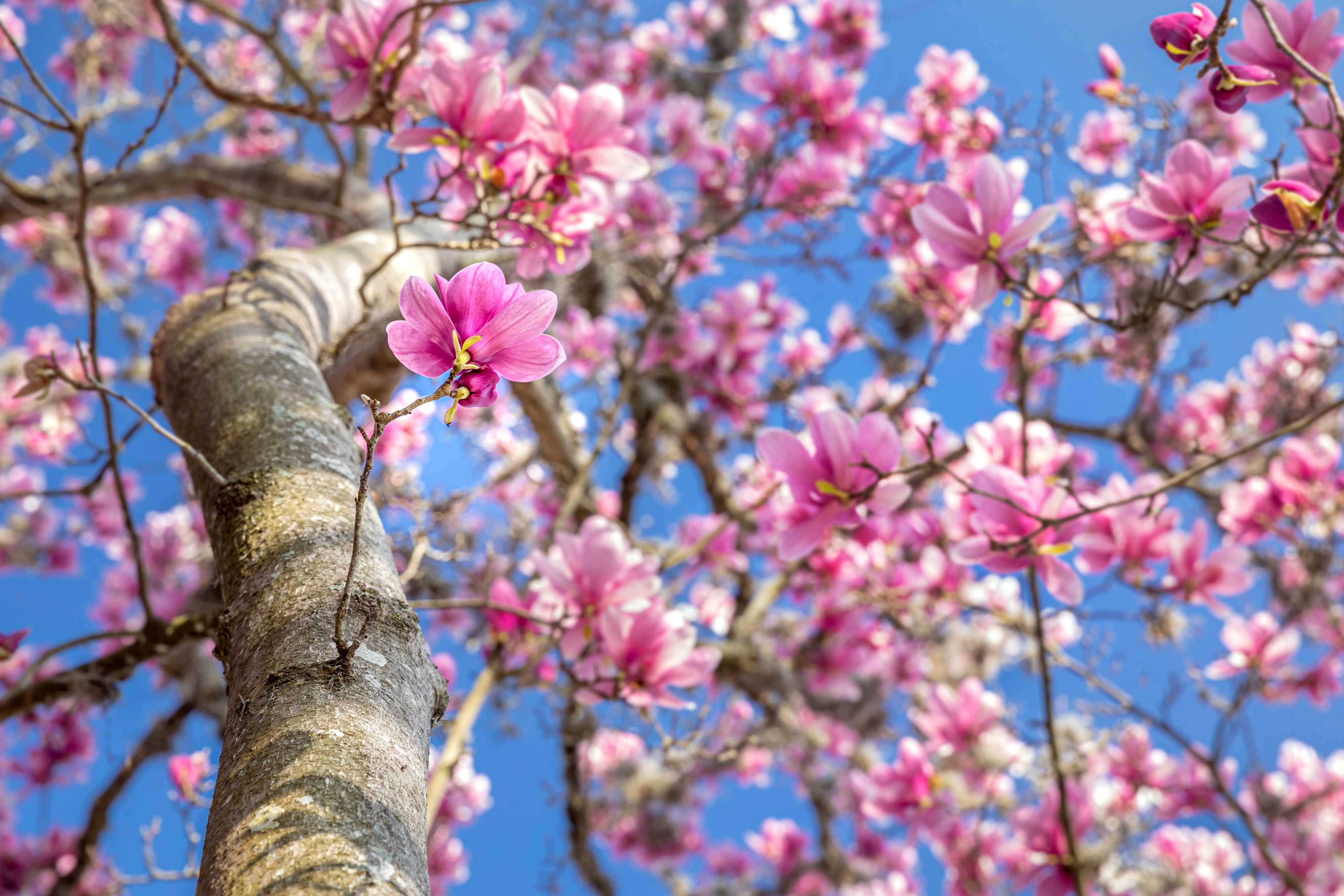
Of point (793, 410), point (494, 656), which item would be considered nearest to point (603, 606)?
point (494, 656)

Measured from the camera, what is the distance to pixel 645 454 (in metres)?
3.76

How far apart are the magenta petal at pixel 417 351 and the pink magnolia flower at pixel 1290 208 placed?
1075 millimetres

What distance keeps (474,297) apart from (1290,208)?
1.06m

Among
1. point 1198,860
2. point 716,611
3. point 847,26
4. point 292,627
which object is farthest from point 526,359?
point 1198,860

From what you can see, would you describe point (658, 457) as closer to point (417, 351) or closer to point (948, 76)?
point (948, 76)

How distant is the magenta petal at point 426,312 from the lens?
Answer: 25.6 inches

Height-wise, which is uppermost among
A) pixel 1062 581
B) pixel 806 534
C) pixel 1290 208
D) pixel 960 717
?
pixel 960 717

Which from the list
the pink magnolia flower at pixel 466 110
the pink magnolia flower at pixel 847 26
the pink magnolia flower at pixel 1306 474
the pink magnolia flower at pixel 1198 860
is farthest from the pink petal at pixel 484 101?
the pink magnolia flower at pixel 1198 860

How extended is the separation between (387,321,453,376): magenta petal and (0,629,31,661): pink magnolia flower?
91 cm

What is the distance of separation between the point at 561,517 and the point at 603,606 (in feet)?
2.34

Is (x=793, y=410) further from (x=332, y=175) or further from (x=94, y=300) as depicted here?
(x=94, y=300)

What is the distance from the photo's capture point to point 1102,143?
351cm

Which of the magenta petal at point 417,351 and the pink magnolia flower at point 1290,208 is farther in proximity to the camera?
the pink magnolia flower at point 1290,208

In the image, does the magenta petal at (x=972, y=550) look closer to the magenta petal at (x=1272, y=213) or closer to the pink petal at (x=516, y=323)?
the magenta petal at (x=1272, y=213)
